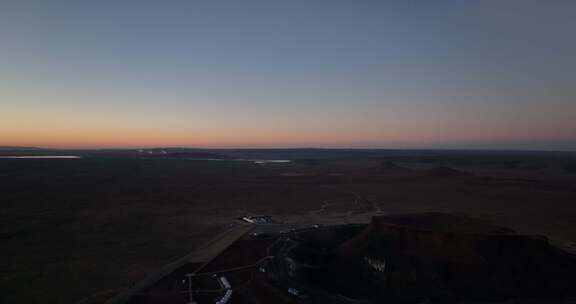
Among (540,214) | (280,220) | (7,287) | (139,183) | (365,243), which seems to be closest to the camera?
(365,243)

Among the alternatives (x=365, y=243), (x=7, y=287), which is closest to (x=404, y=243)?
(x=365, y=243)

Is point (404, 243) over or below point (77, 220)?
over

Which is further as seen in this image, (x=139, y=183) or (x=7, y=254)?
(x=139, y=183)

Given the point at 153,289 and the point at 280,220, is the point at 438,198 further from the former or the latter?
the point at 153,289

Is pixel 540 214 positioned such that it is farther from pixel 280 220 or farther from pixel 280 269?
pixel 280 269

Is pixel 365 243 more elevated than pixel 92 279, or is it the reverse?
pixel 365 243

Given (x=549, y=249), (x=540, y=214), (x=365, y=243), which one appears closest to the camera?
(x=549, y=249)

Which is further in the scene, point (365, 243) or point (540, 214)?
point (540, 214)

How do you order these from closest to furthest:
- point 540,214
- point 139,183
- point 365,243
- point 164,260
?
point 365,243
point 164,260
point 540,214
point 139,183

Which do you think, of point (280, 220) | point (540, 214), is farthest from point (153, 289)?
point (540, 214)
